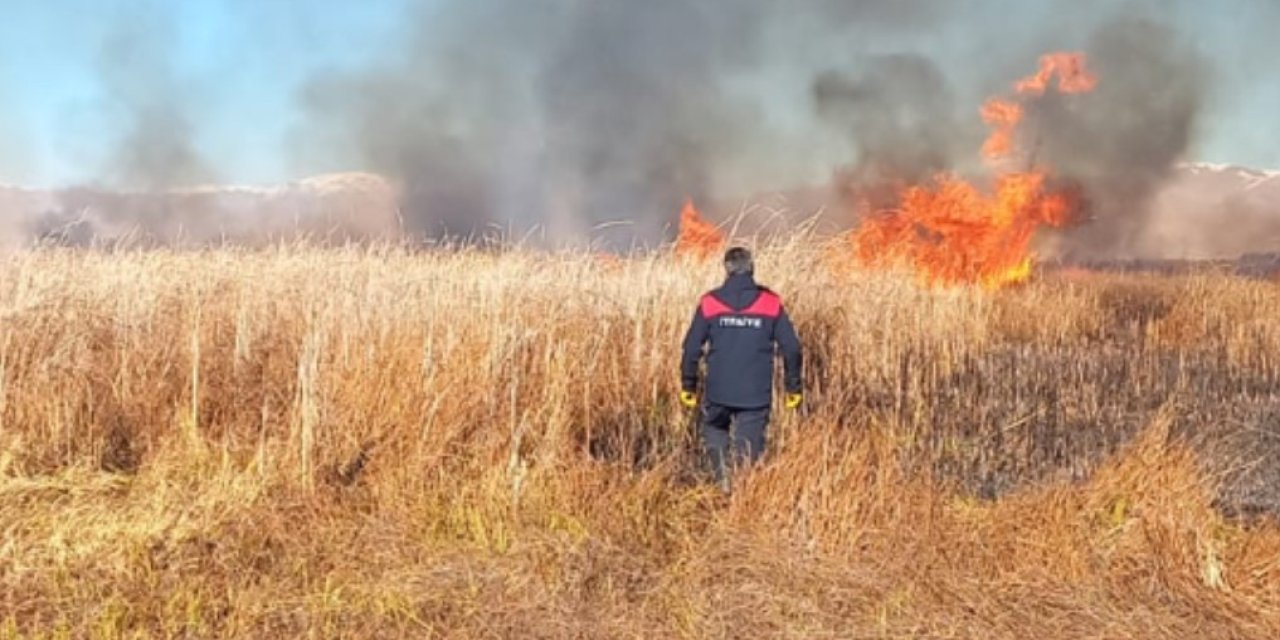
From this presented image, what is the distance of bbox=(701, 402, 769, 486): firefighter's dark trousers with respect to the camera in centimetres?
604

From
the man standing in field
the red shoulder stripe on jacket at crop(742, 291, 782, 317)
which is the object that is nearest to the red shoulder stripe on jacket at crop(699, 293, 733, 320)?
the man standing in field

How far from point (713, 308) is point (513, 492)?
172 cm

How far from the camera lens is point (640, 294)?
866cm

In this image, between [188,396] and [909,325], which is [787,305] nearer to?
[909,325]

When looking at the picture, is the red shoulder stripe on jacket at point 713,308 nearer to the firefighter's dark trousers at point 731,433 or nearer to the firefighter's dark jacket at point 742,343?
the firefighter's dark jacket at point 742,343

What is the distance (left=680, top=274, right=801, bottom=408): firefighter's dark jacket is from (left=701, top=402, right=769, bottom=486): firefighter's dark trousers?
3.6 inches

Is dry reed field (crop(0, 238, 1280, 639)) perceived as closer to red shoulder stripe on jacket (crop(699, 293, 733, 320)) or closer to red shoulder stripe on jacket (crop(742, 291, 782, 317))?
red shoulder stripe on jacket (crop(742, 291, 782, 317))

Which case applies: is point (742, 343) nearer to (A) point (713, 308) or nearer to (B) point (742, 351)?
(B) point (742, 351)

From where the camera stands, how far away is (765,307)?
6047 millimetres

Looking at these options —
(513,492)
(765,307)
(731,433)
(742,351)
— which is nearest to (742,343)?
(742,351)

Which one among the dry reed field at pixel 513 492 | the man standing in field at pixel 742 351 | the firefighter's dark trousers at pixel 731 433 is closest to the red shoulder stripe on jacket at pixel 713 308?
the man standing in field at pixel 742 351

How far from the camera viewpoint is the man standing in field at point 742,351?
6020 mm

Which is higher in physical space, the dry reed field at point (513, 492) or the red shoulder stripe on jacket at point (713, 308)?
the red shoulder stripe on jacket at point (713, 308)

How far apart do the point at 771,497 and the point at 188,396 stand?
360cm
